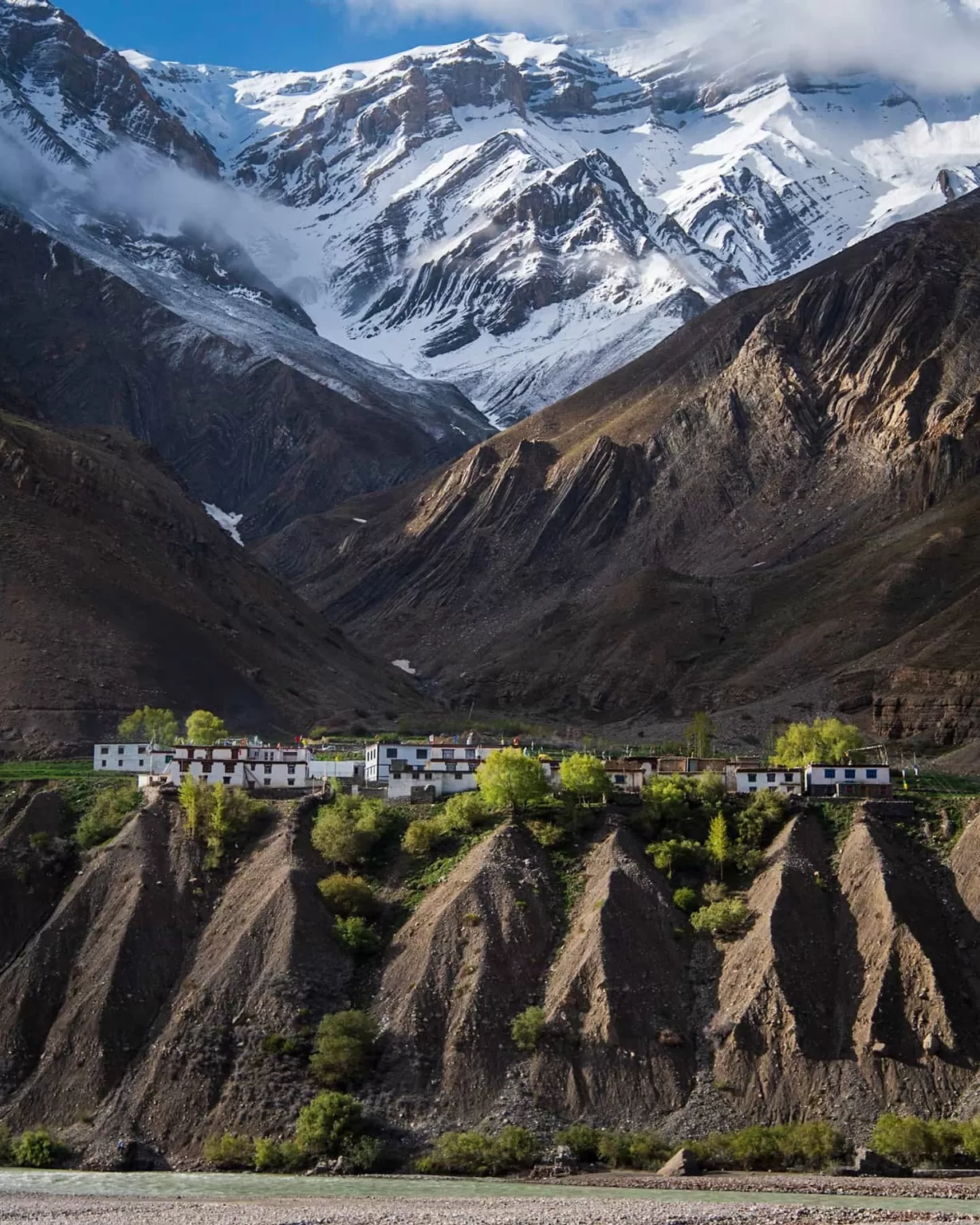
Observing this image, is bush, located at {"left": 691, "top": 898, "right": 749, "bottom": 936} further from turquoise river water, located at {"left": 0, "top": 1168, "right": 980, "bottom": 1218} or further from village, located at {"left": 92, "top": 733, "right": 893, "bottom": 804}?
turquoise river water, located at {"left": 0, "top": 1168, "right": 980, "bottom": 1218}

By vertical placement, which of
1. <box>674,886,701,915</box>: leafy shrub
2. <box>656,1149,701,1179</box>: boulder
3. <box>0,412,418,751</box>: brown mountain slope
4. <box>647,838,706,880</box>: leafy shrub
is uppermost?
<box>0,412,418,751</box>: brown mountain slope

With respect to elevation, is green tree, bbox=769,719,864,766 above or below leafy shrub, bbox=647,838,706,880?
above

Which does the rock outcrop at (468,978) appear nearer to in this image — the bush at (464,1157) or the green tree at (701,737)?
the bush at (464,1157)

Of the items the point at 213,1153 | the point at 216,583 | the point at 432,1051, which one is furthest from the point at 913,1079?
the point at 216,583

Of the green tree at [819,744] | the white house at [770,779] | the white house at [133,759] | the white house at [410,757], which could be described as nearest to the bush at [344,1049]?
the white house at [410,757]

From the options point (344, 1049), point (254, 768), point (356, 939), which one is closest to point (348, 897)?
point (356, 939)

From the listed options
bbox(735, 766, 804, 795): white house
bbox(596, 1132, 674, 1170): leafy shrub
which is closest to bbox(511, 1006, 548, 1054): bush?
bbox(596, 1132, 674, 1170): leafy shrub

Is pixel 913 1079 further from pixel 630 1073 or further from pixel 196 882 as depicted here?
pixel 196 882
